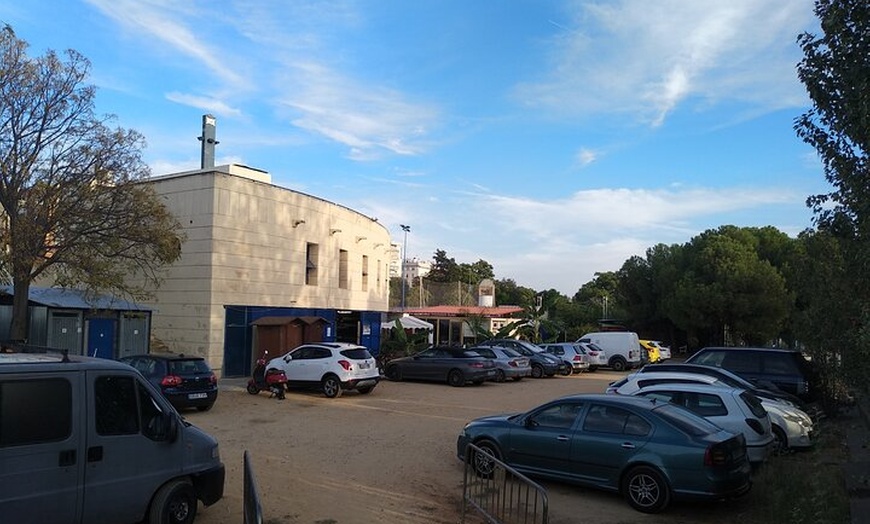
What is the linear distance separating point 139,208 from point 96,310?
5512mm

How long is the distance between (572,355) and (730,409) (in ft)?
75.8

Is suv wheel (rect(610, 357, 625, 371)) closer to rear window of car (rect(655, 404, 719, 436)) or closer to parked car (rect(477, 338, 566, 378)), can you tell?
parked car (rect(477, 338, 566, 378))

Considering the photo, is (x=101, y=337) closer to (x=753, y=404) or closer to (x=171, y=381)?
(x=171, y=381)

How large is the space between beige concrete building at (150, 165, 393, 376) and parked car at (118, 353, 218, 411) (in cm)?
810

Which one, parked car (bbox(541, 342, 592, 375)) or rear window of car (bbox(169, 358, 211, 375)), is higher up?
rear window of car (bbox(169, 358, 211, 375))

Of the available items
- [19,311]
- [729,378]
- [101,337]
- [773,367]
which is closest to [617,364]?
[773,367]

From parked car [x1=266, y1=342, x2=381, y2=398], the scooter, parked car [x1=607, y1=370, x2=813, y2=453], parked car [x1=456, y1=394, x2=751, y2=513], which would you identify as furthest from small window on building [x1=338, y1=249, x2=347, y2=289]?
parked car [x1=456, y1=394, x2=751, y2=513]

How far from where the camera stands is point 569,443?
903 cm

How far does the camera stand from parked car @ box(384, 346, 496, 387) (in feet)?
79.5

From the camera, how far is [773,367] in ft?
53.0

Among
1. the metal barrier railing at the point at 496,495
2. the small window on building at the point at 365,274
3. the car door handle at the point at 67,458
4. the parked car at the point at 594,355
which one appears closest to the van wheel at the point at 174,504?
the car door handle at the point at 67,458

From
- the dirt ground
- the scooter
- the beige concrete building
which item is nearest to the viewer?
the dirt ground

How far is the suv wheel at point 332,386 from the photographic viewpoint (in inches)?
767

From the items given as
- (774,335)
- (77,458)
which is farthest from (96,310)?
(774,335)
